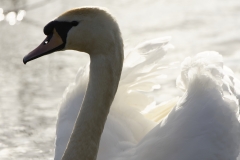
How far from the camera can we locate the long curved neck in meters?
3.14

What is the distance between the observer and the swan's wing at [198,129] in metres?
3.44

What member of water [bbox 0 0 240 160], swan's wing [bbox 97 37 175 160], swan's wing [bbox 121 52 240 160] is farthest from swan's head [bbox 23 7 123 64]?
water [bbox 0 0 240 160]

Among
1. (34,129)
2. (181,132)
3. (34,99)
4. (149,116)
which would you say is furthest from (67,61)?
(181,132)

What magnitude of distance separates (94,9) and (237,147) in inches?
46.0

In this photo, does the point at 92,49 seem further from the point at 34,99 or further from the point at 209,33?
the point at 209,33

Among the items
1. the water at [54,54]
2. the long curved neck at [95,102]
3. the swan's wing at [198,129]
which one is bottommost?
the water at [54,54]

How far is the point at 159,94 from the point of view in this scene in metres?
5.61

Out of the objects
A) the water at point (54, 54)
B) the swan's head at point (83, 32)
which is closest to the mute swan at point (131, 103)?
the swan's head at point (83, 32)

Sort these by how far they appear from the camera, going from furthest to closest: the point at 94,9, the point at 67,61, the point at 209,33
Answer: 1. the point at 209,33
2. the point at 67,61
3. the point at 94,9

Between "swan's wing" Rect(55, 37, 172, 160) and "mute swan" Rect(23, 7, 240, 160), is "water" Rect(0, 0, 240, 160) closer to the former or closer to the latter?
"swan's wing" Rect(55, 37, 172, 160)

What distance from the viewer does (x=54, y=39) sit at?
325cm

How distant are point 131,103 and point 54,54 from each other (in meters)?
2.69

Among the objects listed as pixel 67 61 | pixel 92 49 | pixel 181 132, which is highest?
pixel 92 49

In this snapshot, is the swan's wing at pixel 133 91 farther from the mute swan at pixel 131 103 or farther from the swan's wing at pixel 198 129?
the swan's wing at pixel 198 129
